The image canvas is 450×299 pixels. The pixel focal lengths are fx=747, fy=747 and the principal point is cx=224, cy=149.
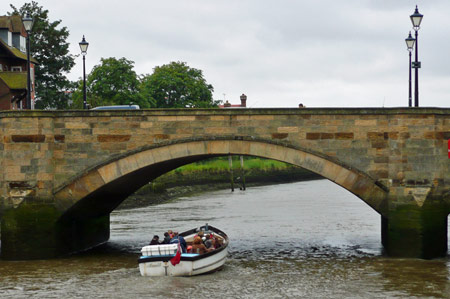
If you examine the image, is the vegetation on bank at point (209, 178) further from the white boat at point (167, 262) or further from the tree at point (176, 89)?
the white boat at point (167, 262)

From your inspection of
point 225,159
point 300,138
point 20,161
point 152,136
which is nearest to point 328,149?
point 300,138

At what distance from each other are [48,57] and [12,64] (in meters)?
11.4

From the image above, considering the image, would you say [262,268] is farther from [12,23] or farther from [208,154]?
A: [12,23]

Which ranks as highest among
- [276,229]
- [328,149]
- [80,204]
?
[328,149]

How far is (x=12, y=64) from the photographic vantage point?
2292 inches

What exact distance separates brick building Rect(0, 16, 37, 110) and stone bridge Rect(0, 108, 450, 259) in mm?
25826

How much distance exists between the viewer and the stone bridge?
27.1 metres

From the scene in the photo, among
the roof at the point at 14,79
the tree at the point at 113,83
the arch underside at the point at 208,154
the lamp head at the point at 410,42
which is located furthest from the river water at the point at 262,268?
the tree at the point at 113,83

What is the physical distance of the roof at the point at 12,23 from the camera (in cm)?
5666

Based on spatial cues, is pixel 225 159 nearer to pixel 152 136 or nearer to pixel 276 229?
pixel 276 229

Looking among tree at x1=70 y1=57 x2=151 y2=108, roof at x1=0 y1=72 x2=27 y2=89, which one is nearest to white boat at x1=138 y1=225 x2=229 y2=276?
roof at x1=0 y1=72 x2=27 y2=89

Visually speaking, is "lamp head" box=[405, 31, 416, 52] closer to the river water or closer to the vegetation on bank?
the river water

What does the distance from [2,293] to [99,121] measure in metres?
7.74

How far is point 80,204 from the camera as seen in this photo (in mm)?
28984
